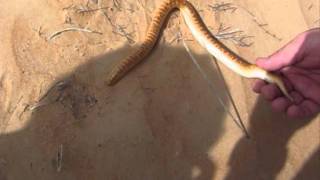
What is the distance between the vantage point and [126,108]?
410 centimetres

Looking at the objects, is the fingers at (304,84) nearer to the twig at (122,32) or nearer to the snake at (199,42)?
the snake at (199,42)

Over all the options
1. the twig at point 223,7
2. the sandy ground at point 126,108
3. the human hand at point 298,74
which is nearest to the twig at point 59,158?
the sandy ground at point 126,108

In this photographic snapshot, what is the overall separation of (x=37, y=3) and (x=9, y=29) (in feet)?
1.10

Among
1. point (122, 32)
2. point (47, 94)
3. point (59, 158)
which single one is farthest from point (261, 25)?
point (59, 158)

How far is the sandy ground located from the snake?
0.26 ft

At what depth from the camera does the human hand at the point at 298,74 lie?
3.95 m

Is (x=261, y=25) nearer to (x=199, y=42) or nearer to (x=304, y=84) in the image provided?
(x=199, y=42)

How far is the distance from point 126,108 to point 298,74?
136 centimetres

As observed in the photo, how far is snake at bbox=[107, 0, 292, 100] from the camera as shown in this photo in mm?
4137

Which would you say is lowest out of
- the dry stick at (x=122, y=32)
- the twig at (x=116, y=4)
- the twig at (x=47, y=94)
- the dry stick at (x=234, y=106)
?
the dry stick at (x=234, y=106)

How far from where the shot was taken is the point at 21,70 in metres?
4.16

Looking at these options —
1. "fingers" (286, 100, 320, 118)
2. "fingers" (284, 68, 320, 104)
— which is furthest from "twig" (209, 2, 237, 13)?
"fingers" (286, 100, 320, 118)

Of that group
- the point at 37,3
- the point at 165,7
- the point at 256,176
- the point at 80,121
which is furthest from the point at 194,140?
the point at 37,3

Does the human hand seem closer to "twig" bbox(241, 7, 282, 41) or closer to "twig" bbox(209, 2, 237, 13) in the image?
"twig" bbox(241, 7, 282, 41)
